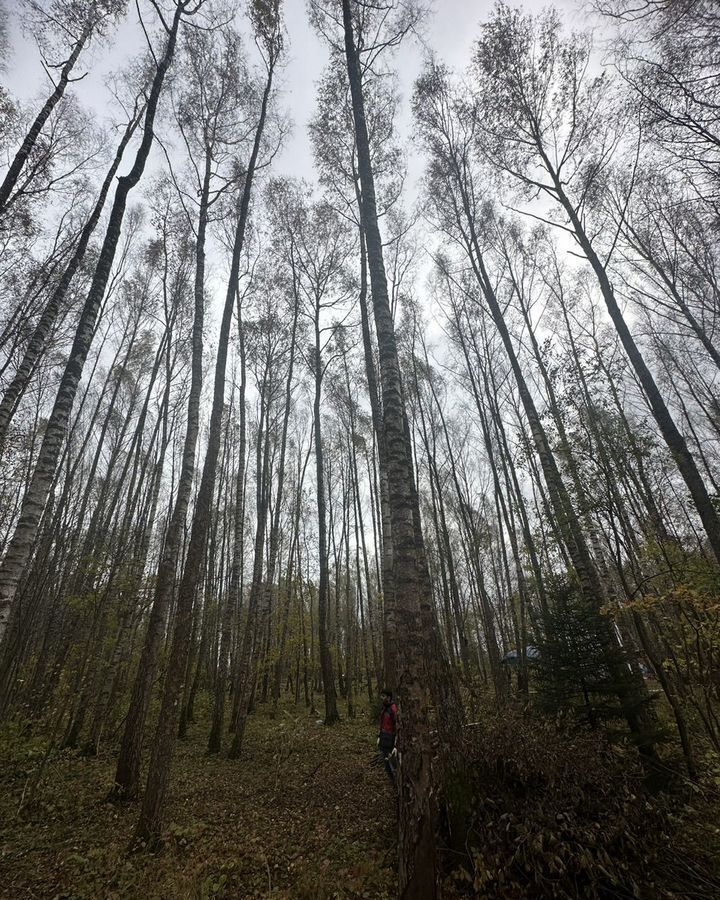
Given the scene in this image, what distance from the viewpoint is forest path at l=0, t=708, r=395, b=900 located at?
3.97 m

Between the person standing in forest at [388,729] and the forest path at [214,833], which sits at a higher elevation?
the person standing in forest at [388,729]

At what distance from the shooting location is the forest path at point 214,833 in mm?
3971

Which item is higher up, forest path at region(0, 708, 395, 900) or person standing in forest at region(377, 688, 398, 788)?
person standing in forest at region(377, 688, 398, 788)

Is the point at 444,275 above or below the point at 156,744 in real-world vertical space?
above

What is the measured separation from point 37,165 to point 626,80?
1249 cm

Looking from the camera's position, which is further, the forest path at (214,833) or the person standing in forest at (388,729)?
the person standing in forest at (388,729)

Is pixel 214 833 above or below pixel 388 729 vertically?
below

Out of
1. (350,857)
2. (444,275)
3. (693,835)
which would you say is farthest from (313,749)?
(444,275)

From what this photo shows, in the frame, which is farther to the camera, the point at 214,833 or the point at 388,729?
the point at 388,729

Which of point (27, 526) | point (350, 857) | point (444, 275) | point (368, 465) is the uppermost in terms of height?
point (444, 275)

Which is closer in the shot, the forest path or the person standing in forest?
the forest path

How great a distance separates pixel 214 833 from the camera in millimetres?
5117

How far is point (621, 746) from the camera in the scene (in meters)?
5.04

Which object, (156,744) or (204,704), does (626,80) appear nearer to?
(156,744)
